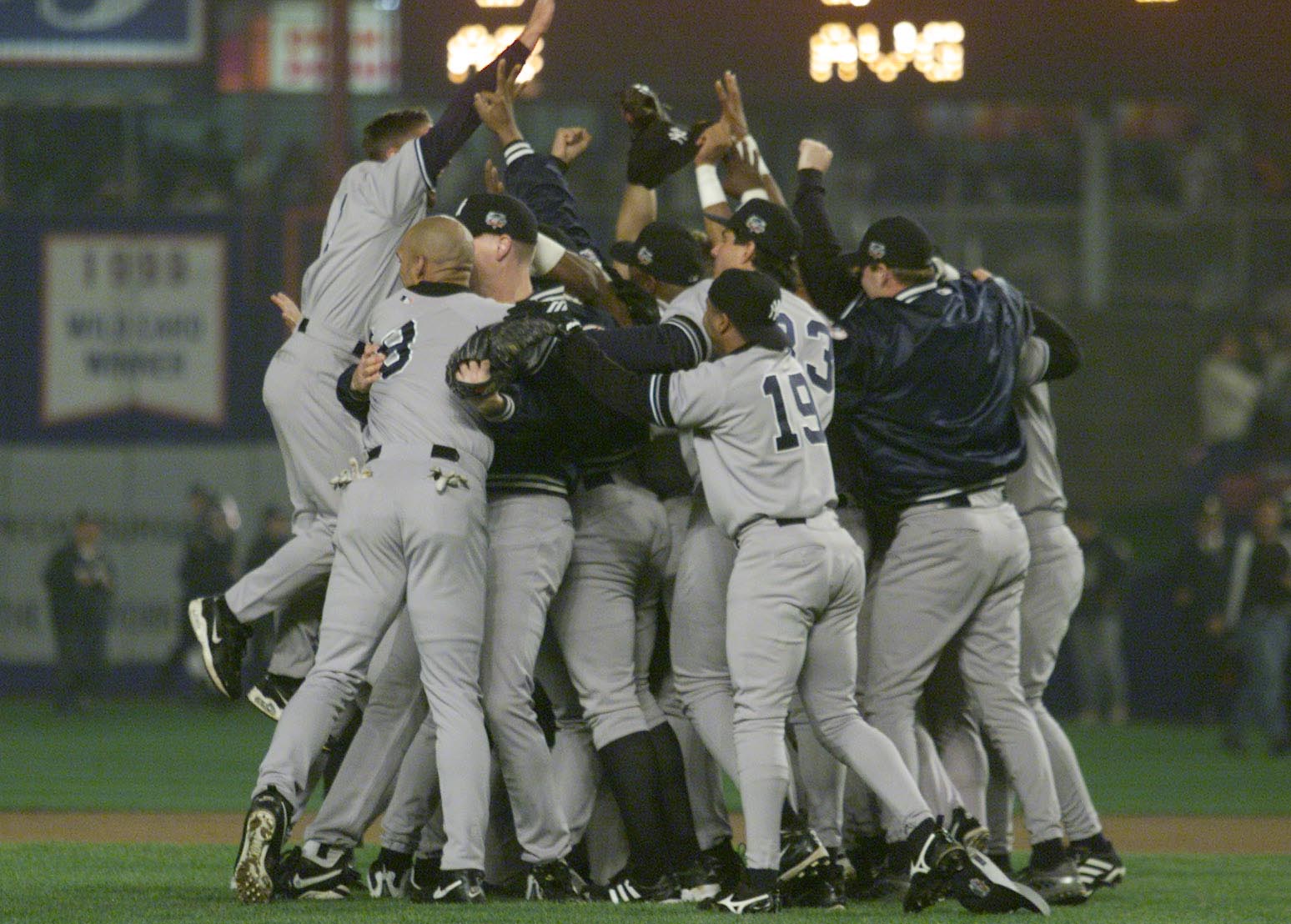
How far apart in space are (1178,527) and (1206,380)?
69.4 inches

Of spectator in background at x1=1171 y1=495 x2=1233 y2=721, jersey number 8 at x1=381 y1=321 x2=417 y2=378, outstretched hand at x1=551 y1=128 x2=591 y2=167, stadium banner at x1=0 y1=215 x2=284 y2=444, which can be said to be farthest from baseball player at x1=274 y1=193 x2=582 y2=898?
stadium banner at x1=0 y1=215 x2=284 y2=444

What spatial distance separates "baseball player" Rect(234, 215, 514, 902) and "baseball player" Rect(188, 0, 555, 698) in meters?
0.55

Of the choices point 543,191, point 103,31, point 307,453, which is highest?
point 103,31

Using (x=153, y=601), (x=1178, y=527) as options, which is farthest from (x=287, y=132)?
(x=1178, y=527)

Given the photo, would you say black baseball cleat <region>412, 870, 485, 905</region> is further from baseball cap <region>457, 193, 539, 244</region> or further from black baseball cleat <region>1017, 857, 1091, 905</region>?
baseball cap <region>457, 193, 539, 244</region>

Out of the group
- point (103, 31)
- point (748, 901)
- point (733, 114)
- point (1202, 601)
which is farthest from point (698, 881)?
point (103, 31)

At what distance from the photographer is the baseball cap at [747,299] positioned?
4.56 metres

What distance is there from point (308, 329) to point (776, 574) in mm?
1700

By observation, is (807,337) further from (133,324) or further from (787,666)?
(133,324)

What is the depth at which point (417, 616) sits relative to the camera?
14.9ft

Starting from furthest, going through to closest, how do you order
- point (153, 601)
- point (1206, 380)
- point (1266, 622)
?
point (153, 601) < point (1206, 380) < point (1266, 622)

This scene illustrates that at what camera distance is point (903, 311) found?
5.19 metres

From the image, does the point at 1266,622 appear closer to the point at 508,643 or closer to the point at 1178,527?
the point at 1178,527

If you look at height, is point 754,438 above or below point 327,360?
below
